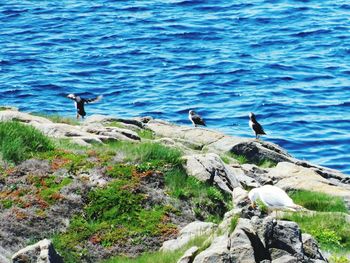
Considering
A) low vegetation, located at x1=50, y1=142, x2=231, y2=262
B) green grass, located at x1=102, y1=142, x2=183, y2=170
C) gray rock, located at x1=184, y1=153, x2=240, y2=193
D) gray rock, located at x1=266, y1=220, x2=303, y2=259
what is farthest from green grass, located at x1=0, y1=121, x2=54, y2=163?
gray rock, located at x1=266, y1=220, x2=303, y2=259

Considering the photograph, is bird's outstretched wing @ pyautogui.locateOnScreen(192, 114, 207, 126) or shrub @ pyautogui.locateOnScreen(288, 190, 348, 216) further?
bird's outstretched wing @ pyautogui.locateOnScreen(192, 114, 207, 126)

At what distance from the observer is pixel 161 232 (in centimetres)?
2131

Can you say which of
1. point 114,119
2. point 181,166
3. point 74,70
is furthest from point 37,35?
point 181,166

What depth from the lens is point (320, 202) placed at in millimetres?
24703

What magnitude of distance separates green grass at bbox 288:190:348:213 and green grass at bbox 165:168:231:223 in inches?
97.1

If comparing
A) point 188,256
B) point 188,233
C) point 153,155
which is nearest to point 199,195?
point 153,155

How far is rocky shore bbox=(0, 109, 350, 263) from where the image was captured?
54.4ft

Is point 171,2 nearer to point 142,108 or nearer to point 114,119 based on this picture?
→ point 142,108

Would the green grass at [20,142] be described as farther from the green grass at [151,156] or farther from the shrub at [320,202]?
the shrub at [320,202]

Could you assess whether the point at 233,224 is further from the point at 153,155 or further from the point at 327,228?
the point at 153,155

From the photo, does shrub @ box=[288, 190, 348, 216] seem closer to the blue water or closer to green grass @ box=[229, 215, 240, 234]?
green grass @ box=[229, 215, 240, 234]

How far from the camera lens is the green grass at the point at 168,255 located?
17766 millimetres

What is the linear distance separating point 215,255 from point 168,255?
2.41 metres

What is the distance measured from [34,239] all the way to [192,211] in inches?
172
